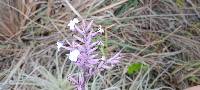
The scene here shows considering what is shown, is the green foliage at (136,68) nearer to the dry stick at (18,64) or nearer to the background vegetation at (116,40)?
the background vegetation at (116,40)

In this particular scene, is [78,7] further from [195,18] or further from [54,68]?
[195,18]

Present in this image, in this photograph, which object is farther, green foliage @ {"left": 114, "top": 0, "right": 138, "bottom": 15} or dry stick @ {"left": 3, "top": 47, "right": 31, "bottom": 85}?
green foliage @ {"left": 114, "top": 0, "right": 138, "bottom": 15}

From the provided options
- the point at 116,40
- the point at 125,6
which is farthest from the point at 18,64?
the point at 125,6

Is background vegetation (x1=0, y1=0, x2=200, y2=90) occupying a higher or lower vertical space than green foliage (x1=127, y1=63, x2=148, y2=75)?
higher

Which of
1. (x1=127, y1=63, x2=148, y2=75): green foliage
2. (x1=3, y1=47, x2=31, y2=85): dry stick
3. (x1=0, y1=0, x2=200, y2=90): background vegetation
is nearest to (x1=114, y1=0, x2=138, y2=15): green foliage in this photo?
(x1=0, y1=0, x2=200, y2=90): background vegetation

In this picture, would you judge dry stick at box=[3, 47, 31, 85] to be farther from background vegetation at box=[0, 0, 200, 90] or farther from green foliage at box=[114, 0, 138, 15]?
green foliage at box=[114, 0, 138, 15]

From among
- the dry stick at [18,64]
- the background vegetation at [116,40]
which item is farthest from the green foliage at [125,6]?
the dry stick at [18,64]

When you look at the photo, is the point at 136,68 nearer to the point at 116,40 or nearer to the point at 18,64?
the point at 116,40
